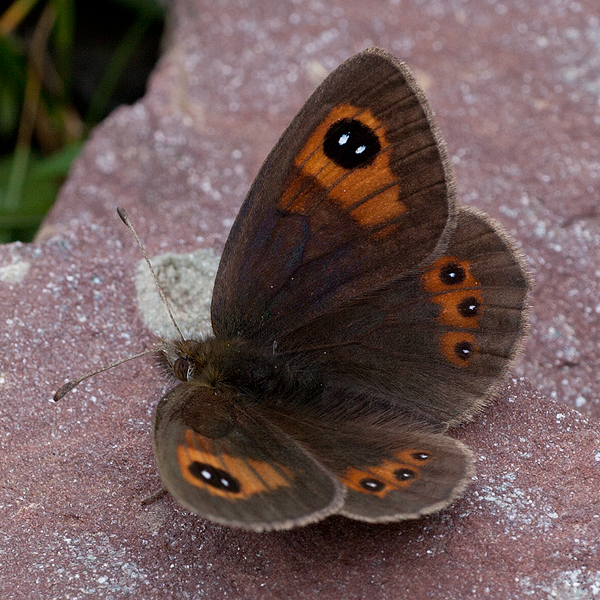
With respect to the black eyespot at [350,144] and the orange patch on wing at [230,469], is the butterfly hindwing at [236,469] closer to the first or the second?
the orange patch on wing at [230,469]

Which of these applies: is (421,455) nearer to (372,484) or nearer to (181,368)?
(372,484)

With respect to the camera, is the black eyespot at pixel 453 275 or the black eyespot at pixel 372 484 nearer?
the black eyespot at pixel 372 484

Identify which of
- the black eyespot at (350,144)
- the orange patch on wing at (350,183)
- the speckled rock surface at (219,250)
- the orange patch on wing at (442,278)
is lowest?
the speckled rock surface at (219,250)

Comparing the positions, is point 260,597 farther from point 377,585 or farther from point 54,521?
point 54,521

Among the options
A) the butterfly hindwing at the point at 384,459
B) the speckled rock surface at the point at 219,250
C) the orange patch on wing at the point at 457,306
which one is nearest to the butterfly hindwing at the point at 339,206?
the orange patch on wing at the point at 457,306

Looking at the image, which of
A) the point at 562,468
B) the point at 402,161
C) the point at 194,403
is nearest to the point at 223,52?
the point at 402,161

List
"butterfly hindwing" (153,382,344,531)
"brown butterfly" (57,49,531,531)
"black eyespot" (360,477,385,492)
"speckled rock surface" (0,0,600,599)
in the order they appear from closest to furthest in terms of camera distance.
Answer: "butterfly hindwing" (153,382,344,531) < "black eyespot" (360,477,385,492) < "speckled rock surface" (0,0,600,599) < "brown butterfly" (57,49,531,531)

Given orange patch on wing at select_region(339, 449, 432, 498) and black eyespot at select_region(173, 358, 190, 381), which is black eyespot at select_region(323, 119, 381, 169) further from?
orange patch on wing at select_region(339, 449, 432, 498)

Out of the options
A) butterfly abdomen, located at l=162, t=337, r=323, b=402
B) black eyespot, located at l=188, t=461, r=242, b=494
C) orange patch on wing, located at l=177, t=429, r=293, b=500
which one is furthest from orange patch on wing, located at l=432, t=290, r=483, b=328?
black eyespot, located at l=188, t=461, r=242, b=494
